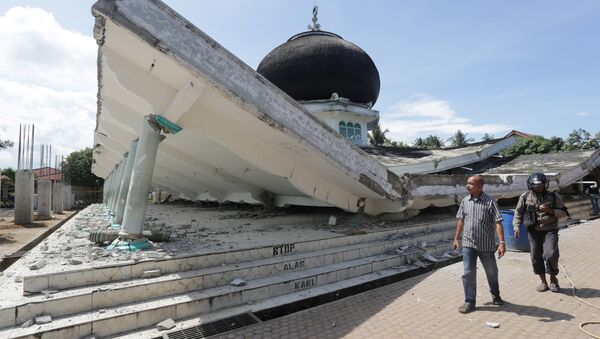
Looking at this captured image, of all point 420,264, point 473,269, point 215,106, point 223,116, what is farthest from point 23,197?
point 473,269

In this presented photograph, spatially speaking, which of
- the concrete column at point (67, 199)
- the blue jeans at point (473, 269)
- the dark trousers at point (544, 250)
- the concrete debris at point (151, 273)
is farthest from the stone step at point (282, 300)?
the concrete column at point (67, 199)

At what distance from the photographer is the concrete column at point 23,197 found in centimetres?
1673

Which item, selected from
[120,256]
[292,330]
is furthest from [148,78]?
[292,330]

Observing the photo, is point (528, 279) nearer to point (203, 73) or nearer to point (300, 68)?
point (203, 73)

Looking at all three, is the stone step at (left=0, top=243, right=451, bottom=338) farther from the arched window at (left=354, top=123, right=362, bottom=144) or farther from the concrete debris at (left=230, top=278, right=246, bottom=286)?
the arched window at (left=354, top=123, right=362, bottom=144)

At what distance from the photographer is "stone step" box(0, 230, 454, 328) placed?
333cm

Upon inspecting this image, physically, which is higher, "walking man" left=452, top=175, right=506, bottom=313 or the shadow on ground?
"walking man" left=452, top=175, right=506, bottom=313

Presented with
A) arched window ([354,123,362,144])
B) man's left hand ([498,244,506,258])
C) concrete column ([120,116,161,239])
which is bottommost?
man's left hand ([498,244,506,258])

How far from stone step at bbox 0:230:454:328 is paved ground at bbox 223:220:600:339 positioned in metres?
0.91

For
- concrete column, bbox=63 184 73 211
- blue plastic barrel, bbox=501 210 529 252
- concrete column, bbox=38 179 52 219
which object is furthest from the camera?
concrete column, bbox=63 184 73 211

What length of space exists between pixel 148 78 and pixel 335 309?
4248 millimetres

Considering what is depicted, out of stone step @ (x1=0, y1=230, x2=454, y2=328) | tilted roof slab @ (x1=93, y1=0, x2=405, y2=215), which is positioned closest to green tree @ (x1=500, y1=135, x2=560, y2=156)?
tilted roof slab @ (x1=93, y1=0, x2=405, y2=215)

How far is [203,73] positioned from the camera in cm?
456

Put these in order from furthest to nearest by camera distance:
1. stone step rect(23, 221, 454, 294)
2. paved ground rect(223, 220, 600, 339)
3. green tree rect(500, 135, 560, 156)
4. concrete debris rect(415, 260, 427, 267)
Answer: green tree rect(500, 135, 560, 156)
concrete debris rect(415, 260, 427, 267)
stone step rect(23, 221, 454, 294)
paved ground rect(223, 220, 600, 339)
